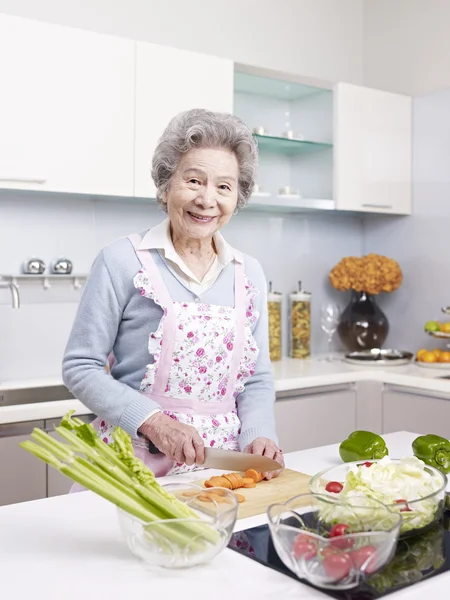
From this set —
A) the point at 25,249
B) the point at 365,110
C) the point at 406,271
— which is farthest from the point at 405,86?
the point at 25,249

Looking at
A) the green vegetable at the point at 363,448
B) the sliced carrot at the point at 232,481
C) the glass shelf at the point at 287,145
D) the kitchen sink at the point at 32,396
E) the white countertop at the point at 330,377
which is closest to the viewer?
the sliced carrot at the point at 232,481

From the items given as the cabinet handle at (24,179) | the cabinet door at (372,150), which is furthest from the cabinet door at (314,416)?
the cabinet handle at (24,179)

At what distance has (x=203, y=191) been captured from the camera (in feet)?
5.67

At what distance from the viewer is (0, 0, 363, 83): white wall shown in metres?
3.09

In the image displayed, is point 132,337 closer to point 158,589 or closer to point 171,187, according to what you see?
point 171,187

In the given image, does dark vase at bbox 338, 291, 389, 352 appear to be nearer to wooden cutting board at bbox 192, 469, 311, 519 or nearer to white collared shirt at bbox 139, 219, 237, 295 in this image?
white collared shirt at bbox 139, 219, 237, 295

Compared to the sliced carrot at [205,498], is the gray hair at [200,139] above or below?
above

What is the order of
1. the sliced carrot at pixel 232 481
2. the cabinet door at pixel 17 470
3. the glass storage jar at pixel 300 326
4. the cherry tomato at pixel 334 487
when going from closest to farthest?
1. the cherry tomato at pixel 334 487
2. the sliced carrot at pixel 232 481
3. the cabinet door at pixel 17 470
4. the glass storage jar at pixel 300 326

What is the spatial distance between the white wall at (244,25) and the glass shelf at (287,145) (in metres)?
0.42

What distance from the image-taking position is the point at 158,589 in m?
1.00

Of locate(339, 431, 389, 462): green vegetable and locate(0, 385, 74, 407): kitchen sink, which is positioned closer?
locate(339, 431, 389, 462): green vegetable

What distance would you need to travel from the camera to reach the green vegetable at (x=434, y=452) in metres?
1.55

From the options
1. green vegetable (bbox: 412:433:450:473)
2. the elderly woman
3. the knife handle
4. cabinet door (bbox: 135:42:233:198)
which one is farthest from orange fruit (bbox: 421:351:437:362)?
the knife handle

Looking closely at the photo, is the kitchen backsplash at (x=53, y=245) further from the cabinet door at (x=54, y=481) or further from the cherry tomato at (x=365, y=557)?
the cherry tomato at (x=365, y=557)
